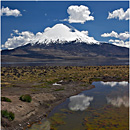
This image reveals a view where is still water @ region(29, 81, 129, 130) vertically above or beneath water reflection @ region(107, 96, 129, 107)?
beneath

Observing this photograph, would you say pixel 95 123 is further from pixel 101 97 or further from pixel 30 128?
pixel 101 97

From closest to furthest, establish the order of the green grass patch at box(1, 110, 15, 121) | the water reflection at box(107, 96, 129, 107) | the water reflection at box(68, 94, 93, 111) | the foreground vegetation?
the green grass patch at box(1, 110, 15, 121) → the water reflection at box(68, 94, 93, 111) → the water reflection at box(107, 96, 129, 107) → the foreground vegetation

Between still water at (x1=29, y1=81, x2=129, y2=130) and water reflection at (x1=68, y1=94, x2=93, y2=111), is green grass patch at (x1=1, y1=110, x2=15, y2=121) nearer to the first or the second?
still water at (x1=29, y1=81, x2=129, y2=130)

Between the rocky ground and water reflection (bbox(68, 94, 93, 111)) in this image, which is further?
water reflection (bbox(68, 94, 93, 111))

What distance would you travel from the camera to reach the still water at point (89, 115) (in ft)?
75.1

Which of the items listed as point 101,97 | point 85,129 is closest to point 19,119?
point 85,129

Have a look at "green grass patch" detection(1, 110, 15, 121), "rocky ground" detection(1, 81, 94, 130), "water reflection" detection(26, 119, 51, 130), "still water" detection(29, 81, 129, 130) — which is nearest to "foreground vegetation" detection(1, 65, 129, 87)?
"rocky ground" detection(1, 81, 94, 130)

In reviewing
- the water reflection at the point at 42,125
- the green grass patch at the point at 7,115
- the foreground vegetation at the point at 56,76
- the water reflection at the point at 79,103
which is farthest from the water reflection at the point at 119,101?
the foreground vegetation at the point at 56,76

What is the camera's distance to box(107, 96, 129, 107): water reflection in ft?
103

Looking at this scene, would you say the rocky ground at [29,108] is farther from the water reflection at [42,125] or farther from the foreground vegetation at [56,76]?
the foreground vegetation at [56,76]

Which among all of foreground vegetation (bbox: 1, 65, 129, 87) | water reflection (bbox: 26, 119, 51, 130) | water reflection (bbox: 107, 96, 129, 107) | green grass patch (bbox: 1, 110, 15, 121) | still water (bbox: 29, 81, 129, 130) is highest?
foreground vegetation (bbox: 1, 65, 129, 87)

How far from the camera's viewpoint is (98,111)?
2834 centimetres

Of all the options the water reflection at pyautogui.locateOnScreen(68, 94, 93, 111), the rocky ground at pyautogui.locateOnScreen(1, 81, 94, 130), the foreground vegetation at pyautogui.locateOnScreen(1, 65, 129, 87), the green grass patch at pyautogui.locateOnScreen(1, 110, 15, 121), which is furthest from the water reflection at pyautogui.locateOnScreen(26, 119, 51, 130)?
the foreground vegetation at pyautogui.locateOnScreen(1, 65, 129, 87)

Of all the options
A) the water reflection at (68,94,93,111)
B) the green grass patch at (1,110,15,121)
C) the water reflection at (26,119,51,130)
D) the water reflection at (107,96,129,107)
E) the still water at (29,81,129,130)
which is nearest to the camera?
the water reflection at (26,119,51,130)
